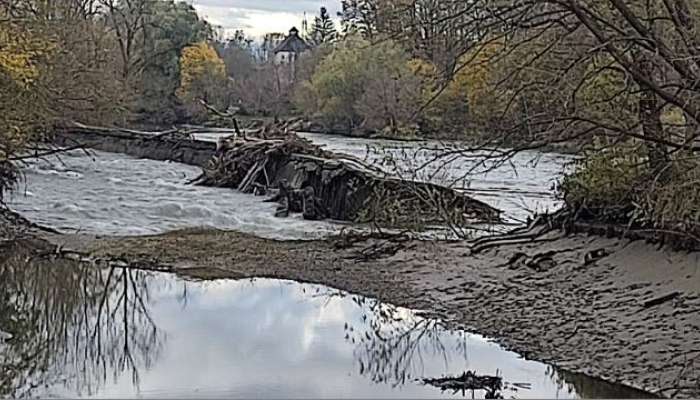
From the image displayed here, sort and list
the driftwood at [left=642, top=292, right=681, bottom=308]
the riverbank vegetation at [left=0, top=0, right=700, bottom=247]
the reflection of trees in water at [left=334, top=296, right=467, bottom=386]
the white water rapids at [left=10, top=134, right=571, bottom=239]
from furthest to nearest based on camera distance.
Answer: the white water rapids at [left=10, top=134, right=571, bottom=239]
the driftwood at [left=642, top=292, right=681, bottom=308]
the reflection of trees in water at [left=334, top=296, right=467, bottom=386]
the riverbank vegetation at [left=0, top=0, right=700, bottom=247]

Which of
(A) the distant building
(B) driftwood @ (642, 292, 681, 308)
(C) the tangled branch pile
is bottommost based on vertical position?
(B) driftwood @ (642, 292, 681, 308)

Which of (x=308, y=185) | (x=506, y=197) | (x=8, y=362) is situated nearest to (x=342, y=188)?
(x=308, y=185)

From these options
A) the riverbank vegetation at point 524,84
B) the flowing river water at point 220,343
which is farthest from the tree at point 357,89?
the flowing river water at point 220,343

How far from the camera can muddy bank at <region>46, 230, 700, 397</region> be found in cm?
1083

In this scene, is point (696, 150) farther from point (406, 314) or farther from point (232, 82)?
point (232, 82)

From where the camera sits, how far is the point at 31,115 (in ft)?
67.4

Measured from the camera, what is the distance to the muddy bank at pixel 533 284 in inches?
426

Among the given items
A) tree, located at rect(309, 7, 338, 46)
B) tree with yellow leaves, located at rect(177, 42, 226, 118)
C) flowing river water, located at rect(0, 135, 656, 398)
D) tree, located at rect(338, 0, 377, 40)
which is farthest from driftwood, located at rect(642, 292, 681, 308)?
tree, located at rect(309, 7, 338, 46)

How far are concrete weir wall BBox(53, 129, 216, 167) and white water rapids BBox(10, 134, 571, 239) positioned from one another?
1823mm

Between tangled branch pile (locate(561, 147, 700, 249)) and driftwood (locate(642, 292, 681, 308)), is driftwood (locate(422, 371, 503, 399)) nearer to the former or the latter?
tangled branch pile (locate(561, 147, 700, 249))

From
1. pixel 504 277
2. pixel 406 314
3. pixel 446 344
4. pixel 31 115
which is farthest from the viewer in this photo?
pixel 31 115

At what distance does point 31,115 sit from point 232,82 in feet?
164

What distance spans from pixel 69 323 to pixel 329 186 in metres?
13.2

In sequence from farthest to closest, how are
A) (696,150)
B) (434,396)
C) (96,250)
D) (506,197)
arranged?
(506,197) < (96,250) < (434,396) < (696,150)
